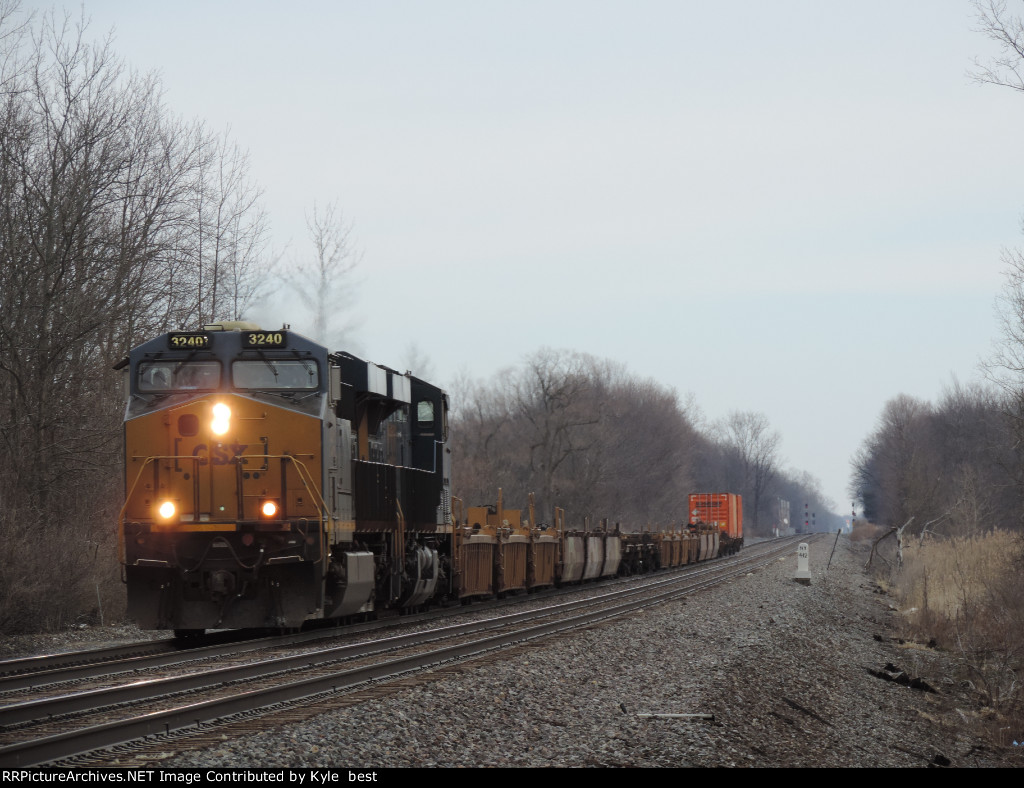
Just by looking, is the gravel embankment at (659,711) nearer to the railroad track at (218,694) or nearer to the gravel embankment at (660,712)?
the gravel embankment at (660,712)

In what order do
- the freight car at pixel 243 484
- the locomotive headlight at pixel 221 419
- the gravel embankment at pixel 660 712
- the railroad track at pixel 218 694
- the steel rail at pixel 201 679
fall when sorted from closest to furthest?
the railroad track at pixel 218 694
the gravel embankment at pixel 660 712
the steel rail at pixel 201 679
the freight car at pixel 243 484
the locomotive headlight at pixel 221 419

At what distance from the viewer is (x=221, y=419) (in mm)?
12766

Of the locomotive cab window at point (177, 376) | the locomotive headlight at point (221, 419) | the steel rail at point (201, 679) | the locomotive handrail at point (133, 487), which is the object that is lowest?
the steel rail at point (201, 679)

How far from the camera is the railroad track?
6.75 metres

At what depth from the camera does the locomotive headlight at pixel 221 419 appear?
501 inches

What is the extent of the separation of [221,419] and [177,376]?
978 millimetres

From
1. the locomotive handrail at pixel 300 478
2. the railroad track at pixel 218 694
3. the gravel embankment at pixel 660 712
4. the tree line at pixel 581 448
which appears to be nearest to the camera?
the railroad track at pixel 218 694

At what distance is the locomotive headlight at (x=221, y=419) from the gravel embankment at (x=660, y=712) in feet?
14.5

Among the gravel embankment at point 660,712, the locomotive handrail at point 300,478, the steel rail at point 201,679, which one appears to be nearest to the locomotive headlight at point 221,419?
the locomotive handrail at point 300,478

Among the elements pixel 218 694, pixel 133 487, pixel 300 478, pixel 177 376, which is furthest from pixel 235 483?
pixel 218 694

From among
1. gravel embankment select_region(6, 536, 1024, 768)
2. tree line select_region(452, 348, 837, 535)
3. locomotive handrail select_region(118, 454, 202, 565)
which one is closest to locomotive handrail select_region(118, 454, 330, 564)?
locomotive handrail select_region(118, 454, 202, 565)
